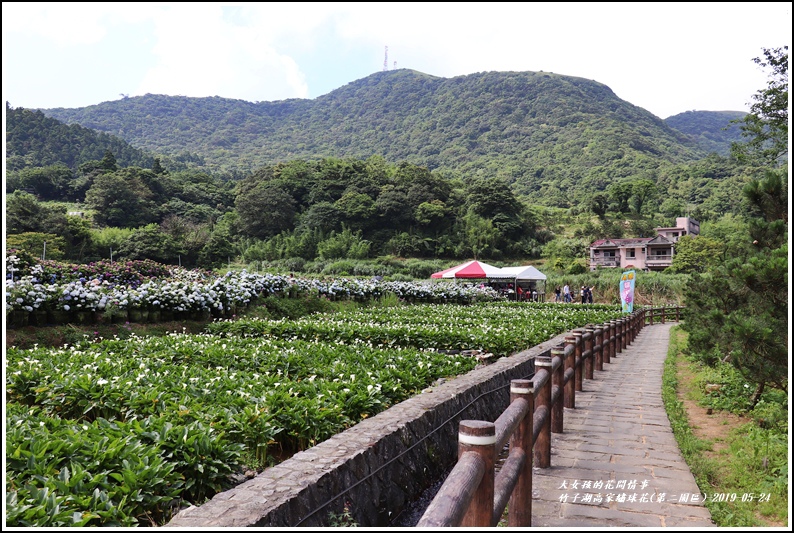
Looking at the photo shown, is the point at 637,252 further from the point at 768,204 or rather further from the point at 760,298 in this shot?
the point at 760,298

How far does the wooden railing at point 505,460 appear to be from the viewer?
157cm

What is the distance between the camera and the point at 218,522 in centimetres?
192

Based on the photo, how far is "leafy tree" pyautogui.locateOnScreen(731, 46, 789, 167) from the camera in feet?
48.4

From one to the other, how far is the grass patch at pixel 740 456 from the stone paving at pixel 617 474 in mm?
112

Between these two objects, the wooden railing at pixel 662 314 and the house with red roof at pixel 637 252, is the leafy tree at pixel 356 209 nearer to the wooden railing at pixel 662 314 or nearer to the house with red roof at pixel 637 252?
the house with red roof at pixel 637 252

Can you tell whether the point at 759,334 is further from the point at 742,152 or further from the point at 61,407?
the point at 742,152

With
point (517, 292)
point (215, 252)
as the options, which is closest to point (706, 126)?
point (517, 292)

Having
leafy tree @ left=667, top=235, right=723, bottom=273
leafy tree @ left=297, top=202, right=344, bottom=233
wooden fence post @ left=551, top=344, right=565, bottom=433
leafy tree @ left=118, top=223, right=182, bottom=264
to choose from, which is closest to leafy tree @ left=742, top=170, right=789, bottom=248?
wooden fence post @ left=551, top=344, right=565, bottom=433

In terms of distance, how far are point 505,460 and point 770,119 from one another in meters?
17.8

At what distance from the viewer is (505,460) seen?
3158 millimetres

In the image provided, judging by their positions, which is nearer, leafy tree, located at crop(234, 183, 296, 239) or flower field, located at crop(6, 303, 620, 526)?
flower field, located at crop(6, 303, 620, 526)

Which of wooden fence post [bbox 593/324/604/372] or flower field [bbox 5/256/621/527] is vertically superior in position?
flower field [bbox 5/256/621/527]

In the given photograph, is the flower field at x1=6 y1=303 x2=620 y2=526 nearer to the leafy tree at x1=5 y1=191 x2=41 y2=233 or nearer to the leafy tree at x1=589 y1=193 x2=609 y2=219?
the leafy tree at x1=5 y1=191 x2=41 y2=233

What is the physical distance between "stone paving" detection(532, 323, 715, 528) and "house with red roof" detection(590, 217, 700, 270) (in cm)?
4540
